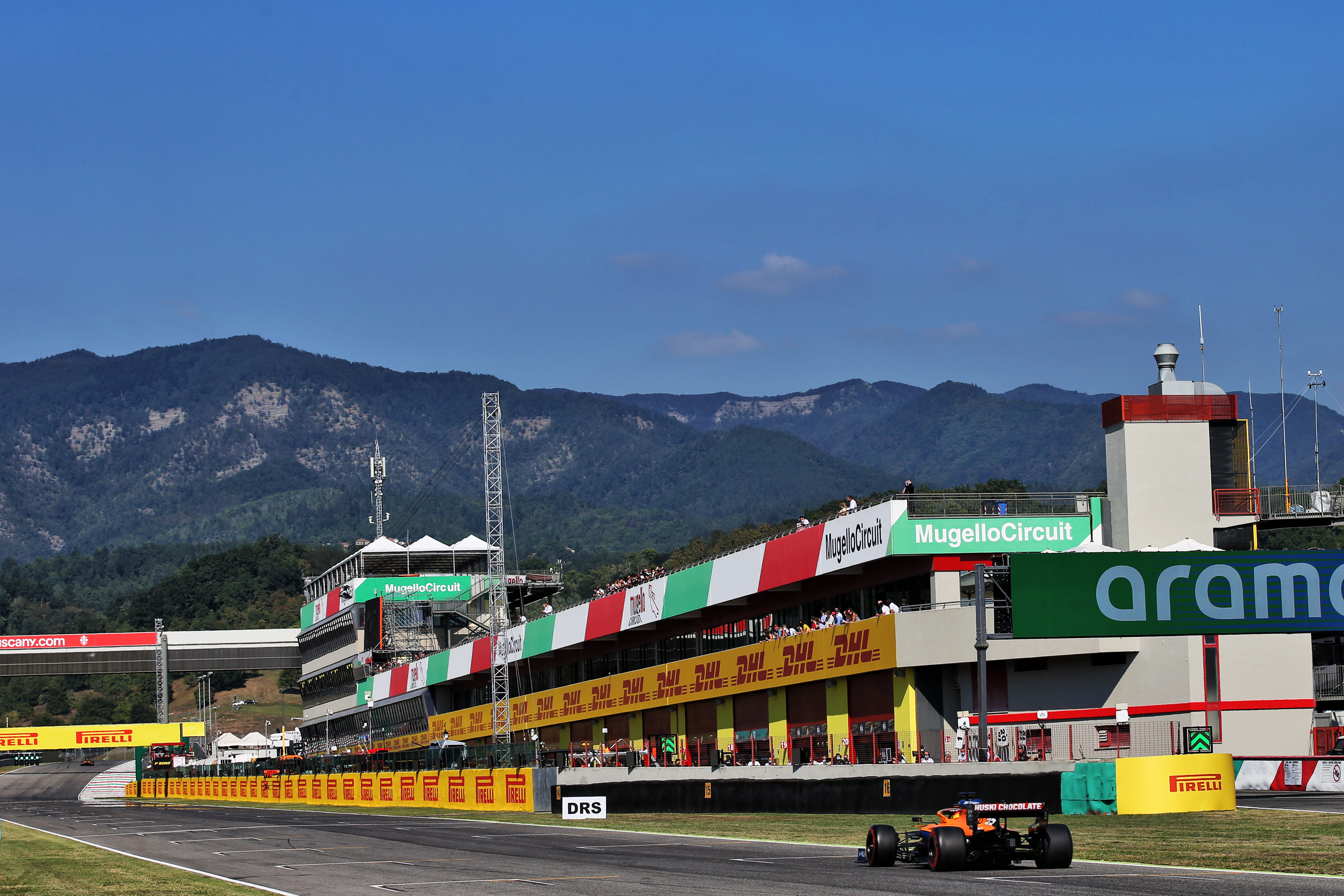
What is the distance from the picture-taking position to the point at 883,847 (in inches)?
838

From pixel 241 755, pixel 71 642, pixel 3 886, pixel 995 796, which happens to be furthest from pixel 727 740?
pixel 71 642

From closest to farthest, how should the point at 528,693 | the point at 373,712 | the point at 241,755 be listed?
1. the point at 528,693
2. the point at 373,712
3. the point at 241,755

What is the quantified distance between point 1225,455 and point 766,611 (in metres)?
19.5

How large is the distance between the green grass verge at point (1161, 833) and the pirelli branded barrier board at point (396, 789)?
291 inches

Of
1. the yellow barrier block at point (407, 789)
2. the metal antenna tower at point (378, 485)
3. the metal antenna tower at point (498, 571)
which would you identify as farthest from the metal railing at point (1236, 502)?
the metal antenna tower at point (378, 485)

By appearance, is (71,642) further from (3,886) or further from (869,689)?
(3,886)

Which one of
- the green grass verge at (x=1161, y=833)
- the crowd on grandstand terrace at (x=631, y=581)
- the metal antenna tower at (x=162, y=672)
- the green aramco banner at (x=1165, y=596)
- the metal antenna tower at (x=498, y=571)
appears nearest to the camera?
the green grass verge at (x=1161, y=833)

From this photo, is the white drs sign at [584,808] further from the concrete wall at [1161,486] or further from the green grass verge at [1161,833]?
the concrete wall at [1161,486]

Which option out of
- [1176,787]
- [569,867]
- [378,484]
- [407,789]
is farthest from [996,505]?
[378,484]

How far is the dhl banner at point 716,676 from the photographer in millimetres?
50219

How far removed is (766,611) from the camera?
6238 cm

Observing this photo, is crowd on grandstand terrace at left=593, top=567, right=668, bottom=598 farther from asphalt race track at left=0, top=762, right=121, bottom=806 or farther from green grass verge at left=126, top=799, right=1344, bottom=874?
Answer: asphalt race track at left=0, top=762, right=121, bottom=806

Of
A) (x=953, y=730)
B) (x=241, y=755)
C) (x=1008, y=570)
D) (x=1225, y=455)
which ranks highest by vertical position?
(x=1225, y=455)

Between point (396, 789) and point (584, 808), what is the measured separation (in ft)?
61.9
